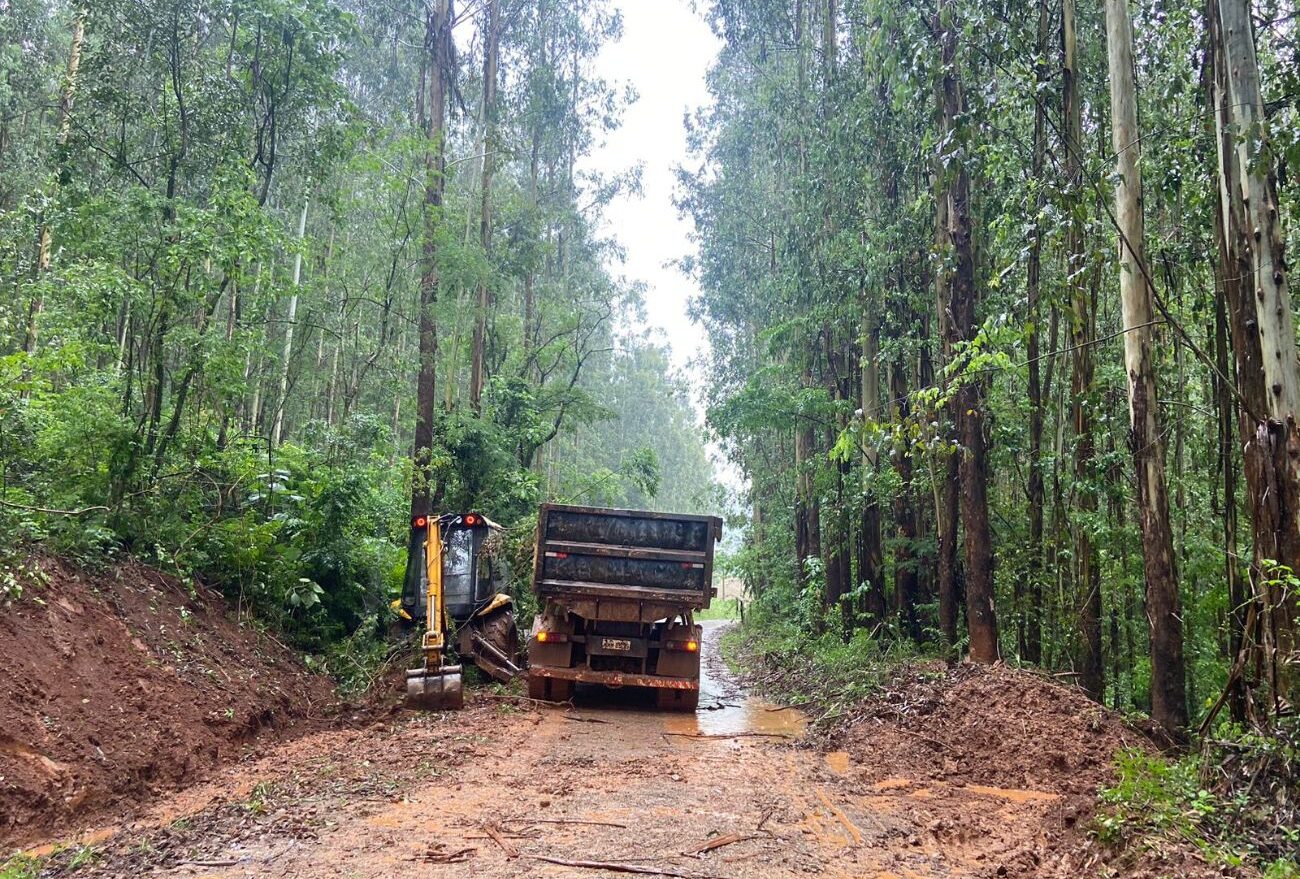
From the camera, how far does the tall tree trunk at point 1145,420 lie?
7719 mm

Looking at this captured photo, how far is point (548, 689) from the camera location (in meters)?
11.8

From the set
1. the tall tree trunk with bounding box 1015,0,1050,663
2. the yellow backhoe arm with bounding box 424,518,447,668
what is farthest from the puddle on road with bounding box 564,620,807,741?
the tall tree trunk with bounding box 1015,0,1050,663

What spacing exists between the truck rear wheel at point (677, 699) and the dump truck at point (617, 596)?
0.56 ft

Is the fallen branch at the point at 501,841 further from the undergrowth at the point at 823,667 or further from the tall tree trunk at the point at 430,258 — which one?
the tall tree trunk at the point at 430,258

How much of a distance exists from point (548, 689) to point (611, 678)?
38.8 inches

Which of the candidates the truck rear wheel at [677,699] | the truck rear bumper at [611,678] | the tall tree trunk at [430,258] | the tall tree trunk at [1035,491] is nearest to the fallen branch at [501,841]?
the truck rear bumper at [611,678]

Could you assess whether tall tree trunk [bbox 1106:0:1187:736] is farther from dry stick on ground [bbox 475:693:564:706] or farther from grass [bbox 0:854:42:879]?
grass [bbox 0:854:42:879]

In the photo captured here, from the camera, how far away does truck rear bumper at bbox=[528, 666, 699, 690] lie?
11.4 metres

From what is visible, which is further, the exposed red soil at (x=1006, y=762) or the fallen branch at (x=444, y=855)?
the exposed red soil at (x=1006, y=762)

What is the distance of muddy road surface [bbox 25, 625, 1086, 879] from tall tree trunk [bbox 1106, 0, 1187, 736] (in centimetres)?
207

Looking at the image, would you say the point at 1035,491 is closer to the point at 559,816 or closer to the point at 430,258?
the point at 559,816

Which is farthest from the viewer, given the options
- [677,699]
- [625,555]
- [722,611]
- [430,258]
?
[722,611]

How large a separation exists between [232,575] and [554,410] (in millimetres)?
14647

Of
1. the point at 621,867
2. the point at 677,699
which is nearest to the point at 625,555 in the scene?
the point at 677,699
